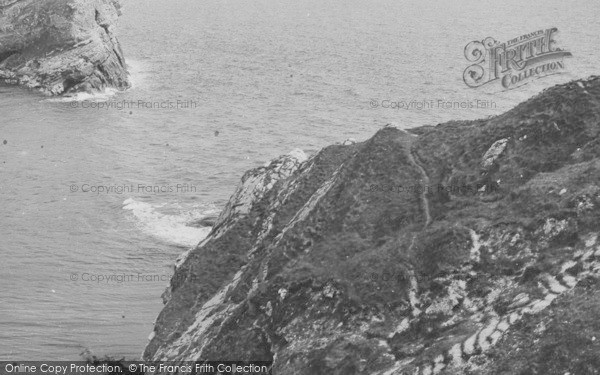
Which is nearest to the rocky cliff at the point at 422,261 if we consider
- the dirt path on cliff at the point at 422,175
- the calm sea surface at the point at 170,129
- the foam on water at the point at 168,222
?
the dirt path on cliff at the point at 422,175

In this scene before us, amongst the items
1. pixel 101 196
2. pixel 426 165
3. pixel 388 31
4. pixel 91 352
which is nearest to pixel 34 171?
pixel 101 196

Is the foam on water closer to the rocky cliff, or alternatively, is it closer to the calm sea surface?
the calm sea surface

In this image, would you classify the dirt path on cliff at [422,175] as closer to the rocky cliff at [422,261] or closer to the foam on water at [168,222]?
the rocky cliff at [422,261]

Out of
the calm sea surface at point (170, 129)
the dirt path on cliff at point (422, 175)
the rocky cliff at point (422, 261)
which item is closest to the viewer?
the rocky cliff at point (422, 261)

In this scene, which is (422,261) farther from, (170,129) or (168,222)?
(170,129)

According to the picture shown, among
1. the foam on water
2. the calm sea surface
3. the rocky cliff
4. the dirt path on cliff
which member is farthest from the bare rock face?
the dirt path on cliff

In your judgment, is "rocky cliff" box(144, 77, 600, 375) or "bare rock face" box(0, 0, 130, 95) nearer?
"rocky cliff" box(144, 77, 600, 375)

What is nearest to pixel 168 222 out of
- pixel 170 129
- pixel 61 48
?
pixel 170 129
